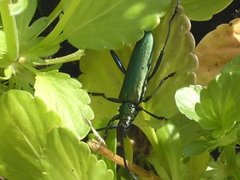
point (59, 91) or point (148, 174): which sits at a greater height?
point (59, 91)

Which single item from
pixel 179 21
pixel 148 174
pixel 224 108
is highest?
pixel 179 21

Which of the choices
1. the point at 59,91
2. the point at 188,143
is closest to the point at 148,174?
the point at 188,143

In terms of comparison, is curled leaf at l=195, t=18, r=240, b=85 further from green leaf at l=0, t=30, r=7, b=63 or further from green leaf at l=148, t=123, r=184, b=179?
green leaf at l=0, t=30, r=7, b=63

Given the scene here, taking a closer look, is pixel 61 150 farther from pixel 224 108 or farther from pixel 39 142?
pixel 224 108

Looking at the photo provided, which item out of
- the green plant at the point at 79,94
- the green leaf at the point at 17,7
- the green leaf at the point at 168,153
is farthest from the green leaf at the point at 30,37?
the green leaf at the point at 168,153

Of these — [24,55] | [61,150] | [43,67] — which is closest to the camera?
[61,150]

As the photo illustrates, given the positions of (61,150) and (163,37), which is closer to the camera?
(61,150)

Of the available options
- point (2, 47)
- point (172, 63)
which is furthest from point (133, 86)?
point (2, 47)
